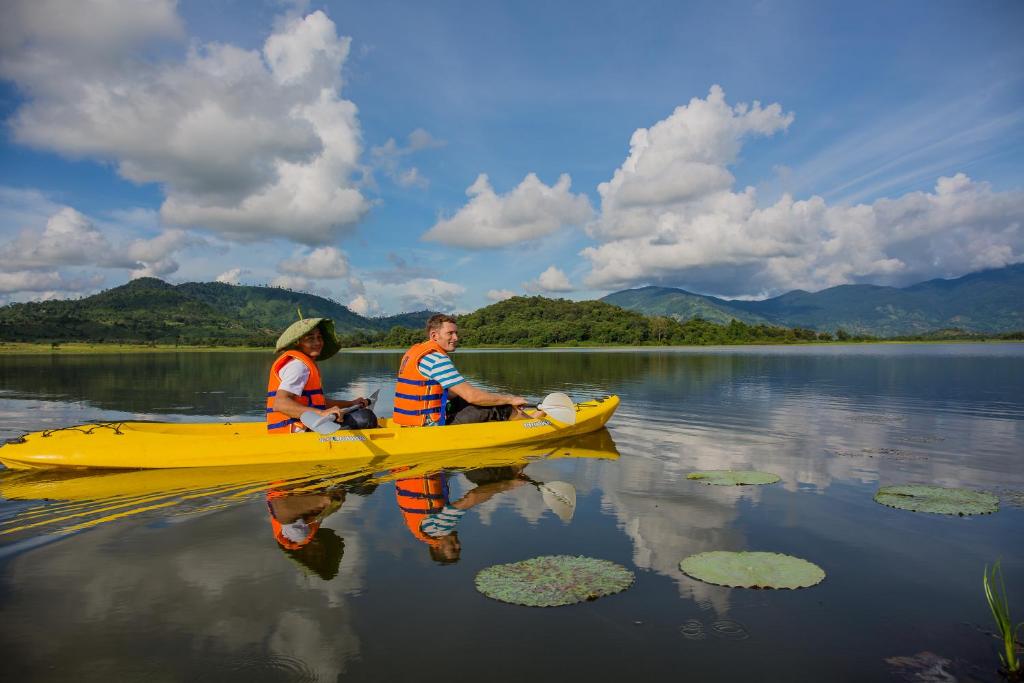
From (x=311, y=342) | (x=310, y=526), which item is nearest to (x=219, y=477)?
(x=311, y=342)

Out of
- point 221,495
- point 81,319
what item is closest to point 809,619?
point 221,495

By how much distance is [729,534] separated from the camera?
652cm

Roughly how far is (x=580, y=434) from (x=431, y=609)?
874cm

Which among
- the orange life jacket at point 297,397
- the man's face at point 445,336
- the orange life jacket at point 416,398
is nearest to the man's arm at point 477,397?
the orange life jacket at point 416,398

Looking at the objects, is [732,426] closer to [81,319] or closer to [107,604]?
[107,604]

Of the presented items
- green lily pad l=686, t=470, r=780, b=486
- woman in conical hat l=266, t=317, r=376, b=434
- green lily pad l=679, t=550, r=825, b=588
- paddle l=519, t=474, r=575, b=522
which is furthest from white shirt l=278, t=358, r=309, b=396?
green lily pad l=686, t=470, r=780, b=486

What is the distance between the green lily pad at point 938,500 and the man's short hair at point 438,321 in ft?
22.1

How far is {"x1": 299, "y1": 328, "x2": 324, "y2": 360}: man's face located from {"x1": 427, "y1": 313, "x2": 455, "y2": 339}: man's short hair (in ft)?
5.96

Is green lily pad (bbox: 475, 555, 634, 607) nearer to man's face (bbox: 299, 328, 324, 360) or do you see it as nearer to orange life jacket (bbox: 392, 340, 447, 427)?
man's face (bbox: 299, 328, 324, 360)

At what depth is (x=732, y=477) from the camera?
9047 millimetres

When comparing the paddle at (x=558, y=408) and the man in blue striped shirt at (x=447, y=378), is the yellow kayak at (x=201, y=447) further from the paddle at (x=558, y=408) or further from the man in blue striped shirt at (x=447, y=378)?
the paddle at (x=558, y=408)

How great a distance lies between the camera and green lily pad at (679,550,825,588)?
514cm

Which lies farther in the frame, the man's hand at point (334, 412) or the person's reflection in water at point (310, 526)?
the man's hand at point (334, 412)

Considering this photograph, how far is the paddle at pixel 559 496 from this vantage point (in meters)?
7.38
